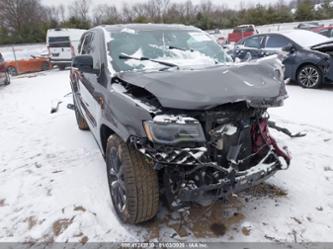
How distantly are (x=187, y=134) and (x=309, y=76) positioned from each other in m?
6.81

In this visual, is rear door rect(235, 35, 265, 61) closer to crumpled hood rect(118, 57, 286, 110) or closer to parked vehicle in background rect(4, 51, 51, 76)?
crumpled hood rect(118, 57, 286, 110)

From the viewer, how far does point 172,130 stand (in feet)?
6.79

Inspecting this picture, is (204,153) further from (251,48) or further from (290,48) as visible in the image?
(251,48)

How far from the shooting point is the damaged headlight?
206 cm

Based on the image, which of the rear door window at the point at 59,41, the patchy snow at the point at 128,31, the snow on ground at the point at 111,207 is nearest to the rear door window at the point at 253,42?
the snow on ground at the point at 111,207

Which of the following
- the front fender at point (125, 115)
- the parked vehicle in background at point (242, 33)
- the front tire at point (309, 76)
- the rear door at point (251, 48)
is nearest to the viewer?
the front fender at point (125, 115)

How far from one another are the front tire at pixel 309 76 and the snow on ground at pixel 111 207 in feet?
9.34

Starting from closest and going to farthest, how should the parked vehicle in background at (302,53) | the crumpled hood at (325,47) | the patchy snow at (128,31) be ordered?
1. the patchy snow at (128,31)
2. the crumpled hood at (325,47)
3. the parked vehicle in background at (302,53)

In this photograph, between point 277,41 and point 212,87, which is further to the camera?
point 277,41

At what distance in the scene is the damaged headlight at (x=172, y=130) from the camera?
2062 millimetres

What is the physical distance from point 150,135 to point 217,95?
0.59 meters

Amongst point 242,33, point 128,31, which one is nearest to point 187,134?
point 128,31

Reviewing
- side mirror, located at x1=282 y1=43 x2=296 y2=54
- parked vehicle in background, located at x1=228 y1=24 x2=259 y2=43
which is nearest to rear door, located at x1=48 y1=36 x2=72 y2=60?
side mirror, located at x1=282 y1=43 x2=296 y2=54

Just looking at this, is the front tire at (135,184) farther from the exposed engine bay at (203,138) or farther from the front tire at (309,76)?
the front tire at (309,76)
